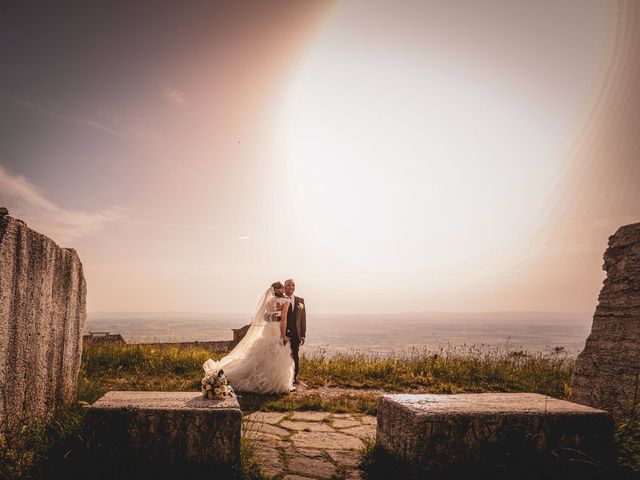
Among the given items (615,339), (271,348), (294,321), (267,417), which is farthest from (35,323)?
(615,339)

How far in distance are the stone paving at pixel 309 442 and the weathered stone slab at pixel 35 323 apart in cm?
201

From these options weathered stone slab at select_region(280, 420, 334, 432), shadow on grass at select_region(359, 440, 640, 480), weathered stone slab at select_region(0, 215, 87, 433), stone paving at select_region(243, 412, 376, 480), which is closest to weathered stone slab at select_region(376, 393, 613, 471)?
shadow on grass at select_region(359, 440, 640, 480)

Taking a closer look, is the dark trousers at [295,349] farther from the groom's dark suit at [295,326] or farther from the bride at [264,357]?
the bride at [264,357]

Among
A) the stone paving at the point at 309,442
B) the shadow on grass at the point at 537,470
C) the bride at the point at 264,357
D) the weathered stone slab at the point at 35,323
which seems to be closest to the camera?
the shadow on grass at the point at 537,470

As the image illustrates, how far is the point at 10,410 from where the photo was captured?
154 inches

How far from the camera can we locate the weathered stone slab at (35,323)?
3830 mm

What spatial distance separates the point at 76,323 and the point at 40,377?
47.0 inches

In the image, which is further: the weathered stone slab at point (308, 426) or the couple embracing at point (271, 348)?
the couple embracing at point (271, 348)

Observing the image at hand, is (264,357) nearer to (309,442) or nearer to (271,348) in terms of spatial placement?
(271,348)

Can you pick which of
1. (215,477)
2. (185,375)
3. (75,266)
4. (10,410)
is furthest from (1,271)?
(185,375)

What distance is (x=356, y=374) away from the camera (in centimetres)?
935

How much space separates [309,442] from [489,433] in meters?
2.04

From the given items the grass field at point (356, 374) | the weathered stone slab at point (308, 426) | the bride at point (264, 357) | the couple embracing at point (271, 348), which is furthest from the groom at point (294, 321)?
the weathered stone slab at point (308, 426)

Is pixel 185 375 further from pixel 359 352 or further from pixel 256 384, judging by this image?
pixel 359 352
